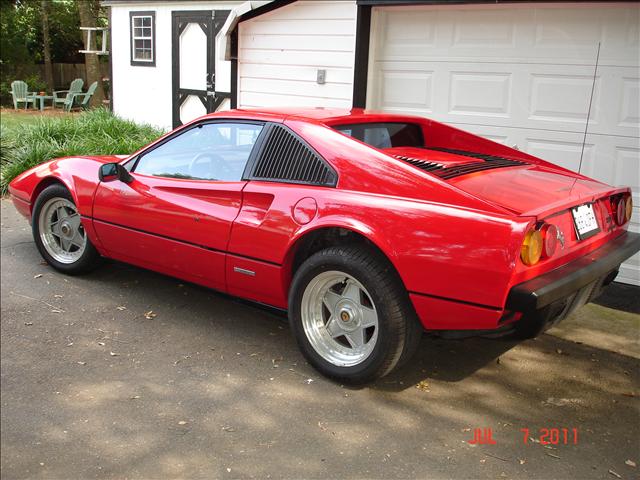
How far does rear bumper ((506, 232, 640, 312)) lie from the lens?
3090 mm

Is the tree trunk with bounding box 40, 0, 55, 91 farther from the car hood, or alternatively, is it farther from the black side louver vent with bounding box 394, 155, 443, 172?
the black side louver vent with bounding box 394, 155, 443, 172

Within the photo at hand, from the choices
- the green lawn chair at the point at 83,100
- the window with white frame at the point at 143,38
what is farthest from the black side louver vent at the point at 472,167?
the green lawn chair at the point at 83,100

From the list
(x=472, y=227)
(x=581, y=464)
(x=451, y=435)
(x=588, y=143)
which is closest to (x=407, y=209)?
(x=472, y=227)

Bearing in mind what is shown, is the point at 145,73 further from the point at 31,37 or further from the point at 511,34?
the point at 31,37

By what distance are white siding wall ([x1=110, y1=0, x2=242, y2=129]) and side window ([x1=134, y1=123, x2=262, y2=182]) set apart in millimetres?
6723

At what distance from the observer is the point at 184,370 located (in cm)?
390

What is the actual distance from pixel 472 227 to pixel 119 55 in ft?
38.7

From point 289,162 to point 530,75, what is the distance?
3360 mm

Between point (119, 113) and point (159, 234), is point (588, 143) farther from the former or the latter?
point (119, 113)

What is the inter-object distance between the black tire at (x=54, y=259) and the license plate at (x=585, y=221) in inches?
136

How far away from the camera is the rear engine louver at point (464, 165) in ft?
12.1

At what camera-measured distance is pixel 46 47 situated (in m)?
24.9

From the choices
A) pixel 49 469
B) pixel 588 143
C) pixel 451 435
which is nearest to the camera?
pixel 49 469

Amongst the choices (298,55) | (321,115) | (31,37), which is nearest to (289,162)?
(321,115)
